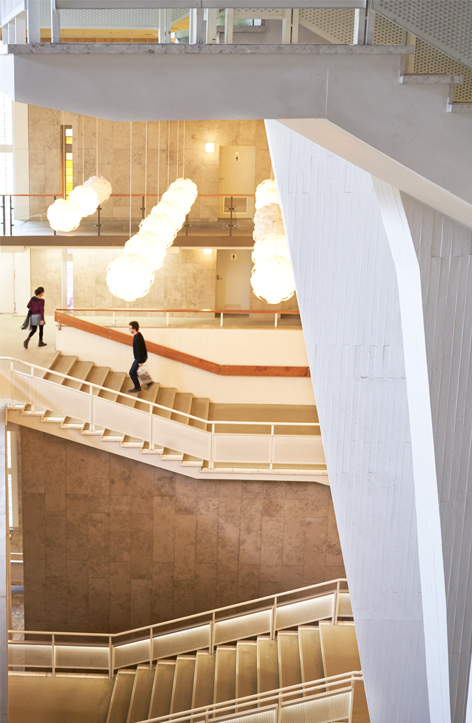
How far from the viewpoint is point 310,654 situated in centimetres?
1180

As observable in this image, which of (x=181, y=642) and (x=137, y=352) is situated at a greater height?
(x=137, y=352)

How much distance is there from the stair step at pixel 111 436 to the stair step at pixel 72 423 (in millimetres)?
470

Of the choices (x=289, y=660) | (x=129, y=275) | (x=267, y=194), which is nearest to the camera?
(x=129, y=275)

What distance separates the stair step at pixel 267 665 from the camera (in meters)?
11.5

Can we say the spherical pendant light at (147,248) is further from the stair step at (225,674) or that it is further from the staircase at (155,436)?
the stair step at (225,674)

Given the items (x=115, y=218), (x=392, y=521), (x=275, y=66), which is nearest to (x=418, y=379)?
(x=275, y=66)

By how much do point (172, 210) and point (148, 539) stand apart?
21.2 feet

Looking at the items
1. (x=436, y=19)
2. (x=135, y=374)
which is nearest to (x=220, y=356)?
(x=135, y=374)

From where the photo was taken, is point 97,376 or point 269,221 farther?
point 97,376

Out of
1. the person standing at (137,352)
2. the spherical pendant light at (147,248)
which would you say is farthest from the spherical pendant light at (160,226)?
the person standing at (137,352)

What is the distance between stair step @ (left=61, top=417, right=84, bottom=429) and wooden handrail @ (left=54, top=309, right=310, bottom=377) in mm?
2645

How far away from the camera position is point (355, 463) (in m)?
5.72

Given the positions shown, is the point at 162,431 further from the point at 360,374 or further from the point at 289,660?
the point at 360,374

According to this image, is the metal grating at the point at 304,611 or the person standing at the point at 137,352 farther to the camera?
the person standing at the point at 137,352
